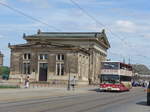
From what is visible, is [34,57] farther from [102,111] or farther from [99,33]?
[102,111]

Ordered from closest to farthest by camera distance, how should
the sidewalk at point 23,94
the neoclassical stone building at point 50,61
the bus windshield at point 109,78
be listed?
the sidewalk at point 23,94 < the bus windshield at point 109,78 < the neoclassical stone building at point 50,61

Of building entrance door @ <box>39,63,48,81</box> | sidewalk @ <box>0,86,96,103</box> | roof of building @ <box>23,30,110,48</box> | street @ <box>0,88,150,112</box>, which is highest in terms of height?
roof of building @ <box>23,30,110,48</box>

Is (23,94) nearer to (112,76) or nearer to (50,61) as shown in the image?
(112,76)

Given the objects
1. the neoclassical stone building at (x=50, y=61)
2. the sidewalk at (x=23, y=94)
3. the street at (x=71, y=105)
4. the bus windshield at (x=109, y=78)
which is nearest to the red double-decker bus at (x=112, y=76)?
the bus windshield at (x=109, y=78)

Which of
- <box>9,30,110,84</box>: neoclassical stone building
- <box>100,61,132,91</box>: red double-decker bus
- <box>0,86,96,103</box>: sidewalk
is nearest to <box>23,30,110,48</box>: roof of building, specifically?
<box>9,30,110,84</box>: neoclassical stone building

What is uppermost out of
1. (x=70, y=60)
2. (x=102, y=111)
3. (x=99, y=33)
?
(x=99, y=33)

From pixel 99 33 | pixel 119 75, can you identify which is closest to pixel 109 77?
pixel 119 75

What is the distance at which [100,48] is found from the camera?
125562 millimetres

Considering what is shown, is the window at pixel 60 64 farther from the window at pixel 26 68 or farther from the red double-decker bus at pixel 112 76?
the red double-decker bus at pixel 112 76

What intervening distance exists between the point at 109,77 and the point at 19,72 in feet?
176

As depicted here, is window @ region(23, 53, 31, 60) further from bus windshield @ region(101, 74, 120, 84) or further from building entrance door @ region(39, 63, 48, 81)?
bus windshield @ region(101, 74, 120, 84)

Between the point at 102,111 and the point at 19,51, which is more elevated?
the point at 19,51

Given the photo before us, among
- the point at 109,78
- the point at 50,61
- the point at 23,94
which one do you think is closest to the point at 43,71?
the point at 50,61

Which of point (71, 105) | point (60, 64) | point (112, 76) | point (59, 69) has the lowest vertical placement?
point (71, 105)
